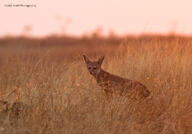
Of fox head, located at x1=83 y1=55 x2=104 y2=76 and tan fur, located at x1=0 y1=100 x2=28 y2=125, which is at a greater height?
fox head, located at x1=83 y1=55 x2=104 y2=76

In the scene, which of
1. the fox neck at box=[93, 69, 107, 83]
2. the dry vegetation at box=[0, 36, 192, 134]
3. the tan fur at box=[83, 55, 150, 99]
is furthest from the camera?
the fox neck at box=[93, 69, 107, 83]

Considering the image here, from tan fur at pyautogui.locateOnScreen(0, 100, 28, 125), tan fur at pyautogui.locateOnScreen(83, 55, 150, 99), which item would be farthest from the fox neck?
A: tan fur at pyautogui.locateOnScreen(0, 100, 28, 125)

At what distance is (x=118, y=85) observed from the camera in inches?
259

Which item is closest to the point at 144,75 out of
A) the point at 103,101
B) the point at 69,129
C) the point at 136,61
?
the point at 136,61

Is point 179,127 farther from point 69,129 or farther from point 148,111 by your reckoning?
point 69,129

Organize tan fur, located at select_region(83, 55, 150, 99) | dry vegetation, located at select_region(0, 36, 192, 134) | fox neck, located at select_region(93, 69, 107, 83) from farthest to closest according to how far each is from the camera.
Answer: fox neck, located at select_region(93, 69, 107, 83) → tan fur, located at select_region(83, 55, 150, 99) → dry vegetation, located at select_region(0, 36, 192, 134)

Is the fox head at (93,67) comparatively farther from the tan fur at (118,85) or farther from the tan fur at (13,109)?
the tan fur at (13,109)

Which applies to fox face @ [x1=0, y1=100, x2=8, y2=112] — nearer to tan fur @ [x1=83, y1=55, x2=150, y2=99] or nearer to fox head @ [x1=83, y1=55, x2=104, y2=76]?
tan fur @ [x1=83, y1=55, x2=150, y2=99]

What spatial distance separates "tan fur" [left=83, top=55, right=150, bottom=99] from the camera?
6.14m

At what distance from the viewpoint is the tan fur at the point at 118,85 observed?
6143mm

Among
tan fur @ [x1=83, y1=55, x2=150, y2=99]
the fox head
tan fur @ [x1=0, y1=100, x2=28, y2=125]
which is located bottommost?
tan fur @ [x1=0, y1=100, x2=28, y2=125]

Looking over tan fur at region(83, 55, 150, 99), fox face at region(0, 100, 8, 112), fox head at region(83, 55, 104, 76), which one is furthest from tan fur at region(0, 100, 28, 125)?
fox head at region(83, 55, 104, 76)

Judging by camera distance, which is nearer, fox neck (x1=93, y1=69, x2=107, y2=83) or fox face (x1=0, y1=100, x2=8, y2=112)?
fox face (x1=0, y1=100, x2=8, y2=112)

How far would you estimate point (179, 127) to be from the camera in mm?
5312
